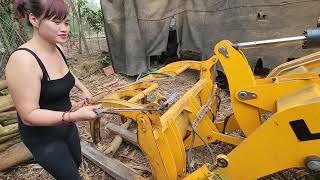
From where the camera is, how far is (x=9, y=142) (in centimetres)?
368

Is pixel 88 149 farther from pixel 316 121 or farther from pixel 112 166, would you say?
pixel 316 121

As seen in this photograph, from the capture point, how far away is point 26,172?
11.4ft

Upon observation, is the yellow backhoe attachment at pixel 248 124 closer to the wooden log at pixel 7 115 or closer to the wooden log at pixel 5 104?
the wooden log at pixel 7 115

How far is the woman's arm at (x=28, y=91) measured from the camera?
167 cm

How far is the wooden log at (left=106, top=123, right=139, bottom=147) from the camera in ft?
12.5

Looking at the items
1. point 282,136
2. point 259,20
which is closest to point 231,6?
point 259,20

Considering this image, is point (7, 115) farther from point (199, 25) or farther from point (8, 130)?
point (199, 25)

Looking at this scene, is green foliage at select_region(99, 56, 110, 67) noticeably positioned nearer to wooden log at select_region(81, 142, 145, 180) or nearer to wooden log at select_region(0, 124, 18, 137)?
wooden log at select_region(0, 124, 18, 137)

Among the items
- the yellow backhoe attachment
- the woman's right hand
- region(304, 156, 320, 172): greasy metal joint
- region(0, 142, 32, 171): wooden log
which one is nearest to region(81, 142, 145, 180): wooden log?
the yellow backhoe attachment

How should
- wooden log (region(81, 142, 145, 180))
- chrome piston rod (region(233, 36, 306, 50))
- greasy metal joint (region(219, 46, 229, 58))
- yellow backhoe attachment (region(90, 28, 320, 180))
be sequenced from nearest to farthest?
yellow backhoe attachment (region(90, 28, 320, 180)) < chrome piston rod (region(233, 36, 306, 50)) < greasy metal joint (region(219, 46, 229, 58)) < wooden log (region(81, 142, 145, 180))

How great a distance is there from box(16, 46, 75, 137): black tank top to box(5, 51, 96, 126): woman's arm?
0.23ft

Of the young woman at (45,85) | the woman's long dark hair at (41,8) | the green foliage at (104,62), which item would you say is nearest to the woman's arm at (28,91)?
the young woman at (45,85)

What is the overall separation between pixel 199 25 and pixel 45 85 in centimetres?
482

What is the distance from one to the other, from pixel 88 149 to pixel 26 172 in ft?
2.46
